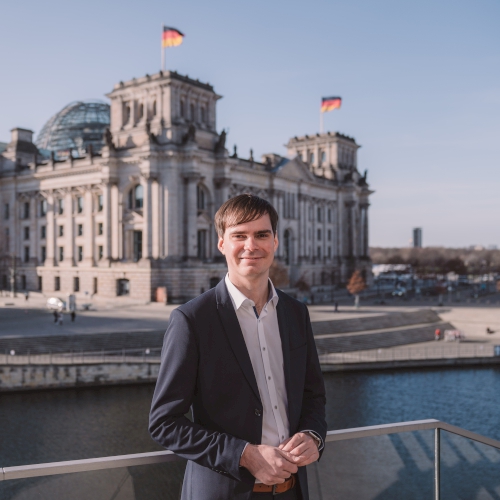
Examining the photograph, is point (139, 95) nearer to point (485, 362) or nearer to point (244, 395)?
point (485, 362)

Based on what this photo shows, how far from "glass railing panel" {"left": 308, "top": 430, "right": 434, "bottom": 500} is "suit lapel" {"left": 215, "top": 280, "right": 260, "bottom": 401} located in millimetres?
1325

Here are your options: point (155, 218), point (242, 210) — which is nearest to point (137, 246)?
point (155, 218)

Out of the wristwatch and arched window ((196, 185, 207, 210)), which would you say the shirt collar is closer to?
the wristwatch

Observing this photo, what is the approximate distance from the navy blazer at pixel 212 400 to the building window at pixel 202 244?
194 ft

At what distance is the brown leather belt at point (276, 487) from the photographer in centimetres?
397

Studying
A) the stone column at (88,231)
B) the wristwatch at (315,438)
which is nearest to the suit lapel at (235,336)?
the wristwatch at (315,438)

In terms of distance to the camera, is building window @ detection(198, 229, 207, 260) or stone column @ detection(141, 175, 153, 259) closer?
stone column @ detection(141, 175, 153, 259)

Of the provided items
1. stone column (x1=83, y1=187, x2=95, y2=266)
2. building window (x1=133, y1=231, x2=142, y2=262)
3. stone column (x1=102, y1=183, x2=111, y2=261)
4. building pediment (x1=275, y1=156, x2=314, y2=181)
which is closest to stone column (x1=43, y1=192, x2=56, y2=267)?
stone column (x1=83, y1=187, x2=95, y2=266)

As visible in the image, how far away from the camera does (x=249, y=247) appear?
4.20m

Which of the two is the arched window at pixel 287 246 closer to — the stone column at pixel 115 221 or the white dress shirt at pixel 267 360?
the stone column at pixel 115 221

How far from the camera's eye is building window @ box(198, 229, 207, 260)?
208 feet

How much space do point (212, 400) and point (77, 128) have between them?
91.3m

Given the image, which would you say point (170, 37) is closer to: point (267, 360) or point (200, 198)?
point (200, 198)

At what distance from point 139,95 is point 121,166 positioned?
26.5 feet
